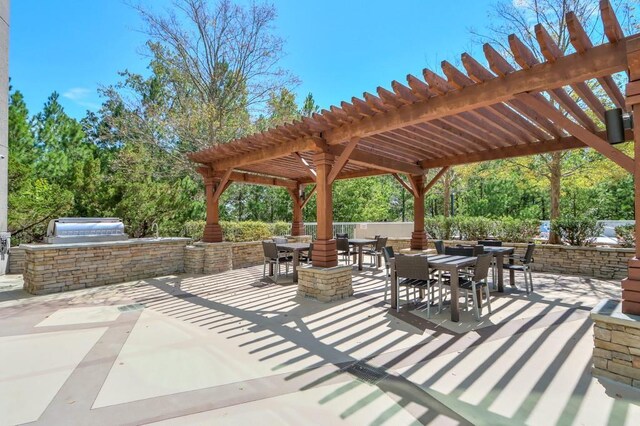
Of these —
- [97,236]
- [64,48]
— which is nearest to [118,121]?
[64,48]

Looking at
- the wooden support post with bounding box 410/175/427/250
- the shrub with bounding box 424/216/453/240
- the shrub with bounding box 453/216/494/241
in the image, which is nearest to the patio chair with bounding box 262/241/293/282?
the wooden support post with bounding box 410/175/427/250

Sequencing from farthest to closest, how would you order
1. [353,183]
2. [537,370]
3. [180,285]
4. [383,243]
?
[353,183], [383,243], [180,285], [537,370]

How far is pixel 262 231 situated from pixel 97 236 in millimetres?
4814

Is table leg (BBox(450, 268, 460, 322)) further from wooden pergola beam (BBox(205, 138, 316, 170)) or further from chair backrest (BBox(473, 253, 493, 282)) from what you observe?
wooden pergola beam (BBox(205, 138, 316, 170))

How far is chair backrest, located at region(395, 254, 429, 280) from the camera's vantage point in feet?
14.1

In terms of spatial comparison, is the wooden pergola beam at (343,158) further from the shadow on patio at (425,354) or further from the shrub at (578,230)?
the shrub at (578,230)

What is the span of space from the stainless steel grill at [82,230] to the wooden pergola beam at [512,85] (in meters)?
5.97

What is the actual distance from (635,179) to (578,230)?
588 cm

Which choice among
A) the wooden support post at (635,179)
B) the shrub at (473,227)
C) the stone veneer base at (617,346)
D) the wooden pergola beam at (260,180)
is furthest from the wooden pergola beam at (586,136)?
the wooden pergola beam at (260,180)

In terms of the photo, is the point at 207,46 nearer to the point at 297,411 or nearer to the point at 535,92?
the point at 535,92

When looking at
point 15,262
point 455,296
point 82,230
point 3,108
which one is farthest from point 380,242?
point 3,108

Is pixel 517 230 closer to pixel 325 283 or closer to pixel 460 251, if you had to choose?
pixel 460 251

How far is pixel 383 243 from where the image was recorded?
26.5ft

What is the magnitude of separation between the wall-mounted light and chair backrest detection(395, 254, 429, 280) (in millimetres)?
2283
